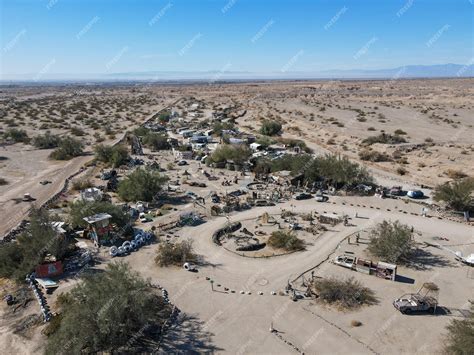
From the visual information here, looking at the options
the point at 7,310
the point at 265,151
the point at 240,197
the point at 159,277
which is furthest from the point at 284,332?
the point at 265,151

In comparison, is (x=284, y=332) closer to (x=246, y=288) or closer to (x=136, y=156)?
(x=246, y=288)

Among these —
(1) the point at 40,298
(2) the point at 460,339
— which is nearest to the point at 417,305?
(2) the point at 460,339

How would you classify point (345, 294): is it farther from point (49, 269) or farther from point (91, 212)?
point (91, 212)

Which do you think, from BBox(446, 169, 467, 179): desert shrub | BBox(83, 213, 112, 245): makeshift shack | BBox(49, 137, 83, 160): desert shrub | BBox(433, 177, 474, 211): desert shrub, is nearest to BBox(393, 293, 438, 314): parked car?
BBox(433, 177, 474, 211): desert shrub

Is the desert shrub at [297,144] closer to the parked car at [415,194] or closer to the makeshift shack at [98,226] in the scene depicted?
the parked car at [415,194]

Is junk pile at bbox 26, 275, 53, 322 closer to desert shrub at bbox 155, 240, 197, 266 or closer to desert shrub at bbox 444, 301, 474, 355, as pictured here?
desert shrub at bbox 155, 240, 197, 266

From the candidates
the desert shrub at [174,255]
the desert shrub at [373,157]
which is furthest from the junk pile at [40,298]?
the desert shrub at [373,157]
